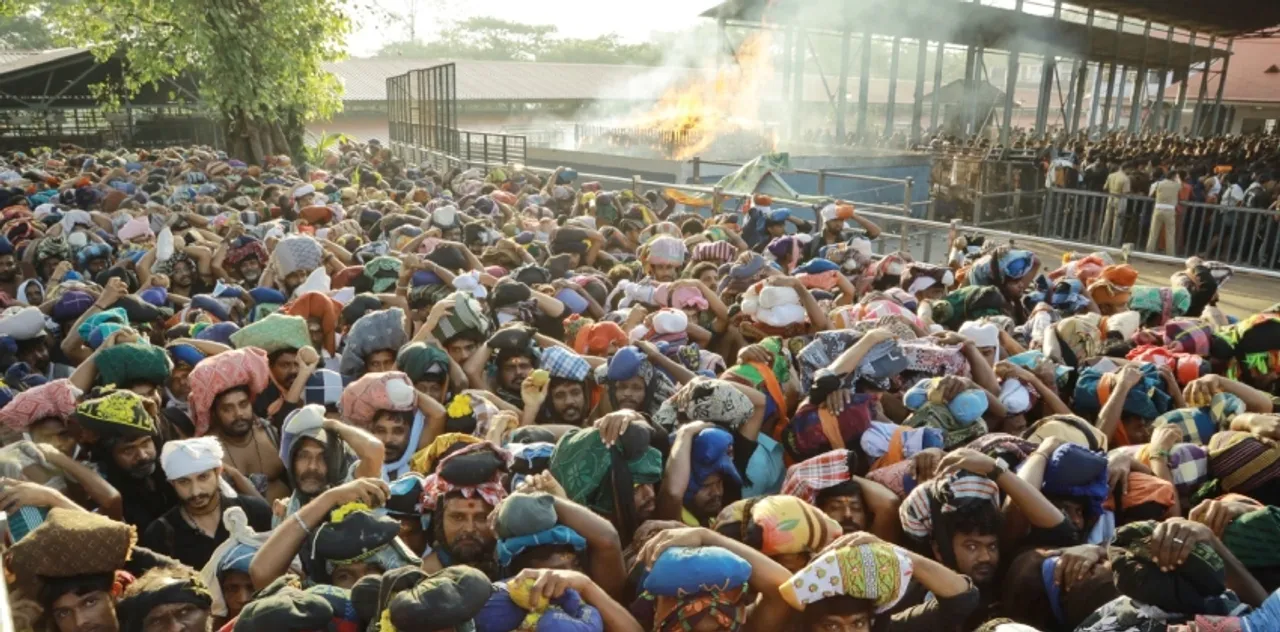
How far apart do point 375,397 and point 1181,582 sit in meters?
3.04

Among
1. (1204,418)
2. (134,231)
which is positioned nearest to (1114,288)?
(1204,418)

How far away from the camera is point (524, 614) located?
2439 mm

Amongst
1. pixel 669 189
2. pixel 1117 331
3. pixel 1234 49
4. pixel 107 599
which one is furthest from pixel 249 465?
pixel 1234 49

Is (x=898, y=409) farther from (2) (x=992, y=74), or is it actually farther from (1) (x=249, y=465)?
(2) (x=992, y=74)

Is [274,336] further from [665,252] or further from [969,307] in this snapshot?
[969,307]

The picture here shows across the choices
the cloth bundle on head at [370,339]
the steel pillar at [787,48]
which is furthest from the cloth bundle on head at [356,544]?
the steel pillar at [787,48]

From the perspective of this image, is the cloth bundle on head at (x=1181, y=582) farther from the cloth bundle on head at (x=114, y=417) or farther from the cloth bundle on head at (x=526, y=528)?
the cloth bundle on head at (x=114, y=417)

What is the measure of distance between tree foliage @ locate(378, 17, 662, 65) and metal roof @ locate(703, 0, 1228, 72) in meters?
34.2

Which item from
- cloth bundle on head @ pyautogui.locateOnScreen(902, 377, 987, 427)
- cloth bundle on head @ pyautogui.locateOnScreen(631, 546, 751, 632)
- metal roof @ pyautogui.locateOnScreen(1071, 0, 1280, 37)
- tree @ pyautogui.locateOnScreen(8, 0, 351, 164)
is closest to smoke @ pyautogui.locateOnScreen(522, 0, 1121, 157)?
metal roof @ pyautogui.locateOnScreen(1071, 0, 1280, 37)

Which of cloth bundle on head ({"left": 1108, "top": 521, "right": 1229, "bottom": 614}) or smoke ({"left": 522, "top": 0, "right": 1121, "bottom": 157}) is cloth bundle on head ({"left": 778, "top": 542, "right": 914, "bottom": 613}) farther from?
smoke ({"left": 522, "top": 0, "right": 1121, "bottom": 157})

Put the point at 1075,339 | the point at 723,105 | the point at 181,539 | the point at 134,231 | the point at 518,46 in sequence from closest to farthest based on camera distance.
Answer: the point at 181,539 → the point at 1075,339 → the point at 134,231 → the point at 723,105 → the point at 518,46

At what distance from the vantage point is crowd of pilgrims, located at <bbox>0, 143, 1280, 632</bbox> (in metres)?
2.52

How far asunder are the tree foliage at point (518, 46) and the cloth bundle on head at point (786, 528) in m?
57.4

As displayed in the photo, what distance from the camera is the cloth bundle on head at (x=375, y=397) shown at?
3803mm
